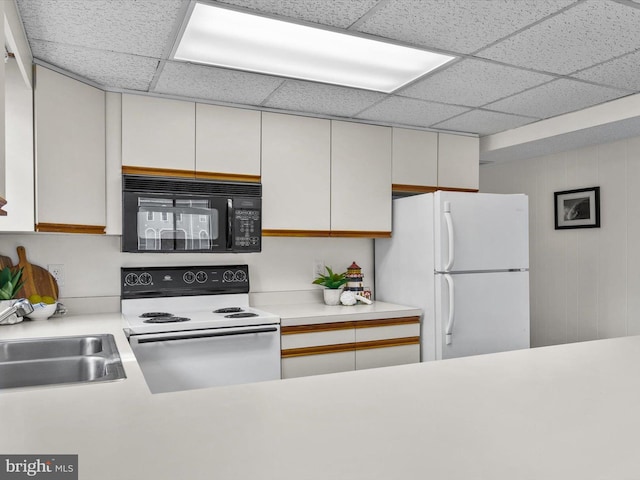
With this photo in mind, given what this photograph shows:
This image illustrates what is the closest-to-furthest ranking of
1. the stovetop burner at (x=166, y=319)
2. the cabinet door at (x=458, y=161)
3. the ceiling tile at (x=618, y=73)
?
the ceiling tile at (x=618, y=73), the stovetop burner at (x=166, y=319), the cabinet door at (x=458, y=161)

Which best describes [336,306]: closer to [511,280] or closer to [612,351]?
[511,280]

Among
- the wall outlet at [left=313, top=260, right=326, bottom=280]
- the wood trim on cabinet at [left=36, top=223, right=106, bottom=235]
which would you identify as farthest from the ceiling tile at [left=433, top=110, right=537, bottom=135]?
the wood trim on cabinet at [left=36, top=223, right=106, bottom=235]

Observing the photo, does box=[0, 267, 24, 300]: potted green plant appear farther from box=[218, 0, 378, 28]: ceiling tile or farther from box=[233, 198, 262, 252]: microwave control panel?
box=[218, 0, 378, 28]: ceiling tile

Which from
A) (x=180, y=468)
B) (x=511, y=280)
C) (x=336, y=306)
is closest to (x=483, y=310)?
(x=511, y=280)

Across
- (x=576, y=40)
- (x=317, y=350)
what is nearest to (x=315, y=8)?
(x=576, y=40)

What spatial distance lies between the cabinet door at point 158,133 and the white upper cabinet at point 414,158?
1.46m

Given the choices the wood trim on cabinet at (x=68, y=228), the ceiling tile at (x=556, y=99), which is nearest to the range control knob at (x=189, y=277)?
the wood trim on cabinet at (x=68, y=228)

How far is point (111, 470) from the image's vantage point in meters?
0.80

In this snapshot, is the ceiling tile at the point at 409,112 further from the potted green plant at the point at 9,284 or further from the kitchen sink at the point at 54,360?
the potted green plant at the point at 9,284

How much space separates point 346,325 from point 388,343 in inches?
13.3

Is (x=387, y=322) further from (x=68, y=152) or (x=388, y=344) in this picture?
(x=68, y=152)

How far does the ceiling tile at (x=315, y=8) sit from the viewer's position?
1.78m

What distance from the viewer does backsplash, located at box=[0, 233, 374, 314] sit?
111 inches

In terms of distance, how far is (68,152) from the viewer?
2.48m
